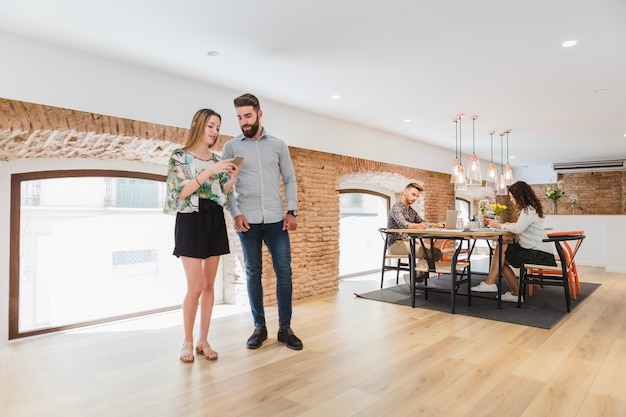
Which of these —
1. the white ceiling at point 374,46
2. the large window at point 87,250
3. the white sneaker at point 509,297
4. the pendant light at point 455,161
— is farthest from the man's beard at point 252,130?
the white sneaker at point 509,297

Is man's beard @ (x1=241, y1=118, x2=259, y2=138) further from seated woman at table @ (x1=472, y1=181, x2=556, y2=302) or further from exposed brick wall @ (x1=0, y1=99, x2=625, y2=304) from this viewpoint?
seated woman at table @ (x1=472, y1=181, x2=556, y2=302)

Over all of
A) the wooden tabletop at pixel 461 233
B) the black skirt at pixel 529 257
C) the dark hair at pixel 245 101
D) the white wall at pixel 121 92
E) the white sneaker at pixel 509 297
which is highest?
the white wall at pixel 121 92

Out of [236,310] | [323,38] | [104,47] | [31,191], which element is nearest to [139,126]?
[104,47]

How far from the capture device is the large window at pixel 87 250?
138 inches

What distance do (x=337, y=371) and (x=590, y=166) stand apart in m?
9.70

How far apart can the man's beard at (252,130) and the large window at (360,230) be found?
3.89 m

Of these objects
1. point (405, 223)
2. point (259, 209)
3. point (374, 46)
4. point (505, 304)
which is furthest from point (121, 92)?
point (505, 304)

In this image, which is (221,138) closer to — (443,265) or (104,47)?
(104,47)

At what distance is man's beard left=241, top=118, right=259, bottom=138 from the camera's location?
2.70 metres

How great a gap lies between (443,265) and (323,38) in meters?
2.41

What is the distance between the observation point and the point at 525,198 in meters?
4.00

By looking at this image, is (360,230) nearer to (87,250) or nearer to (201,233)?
(87,250)

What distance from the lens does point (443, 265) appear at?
4121 millimetres

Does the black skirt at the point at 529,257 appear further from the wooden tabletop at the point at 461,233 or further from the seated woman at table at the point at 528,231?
the wooden tabletop at the point at 461,233
